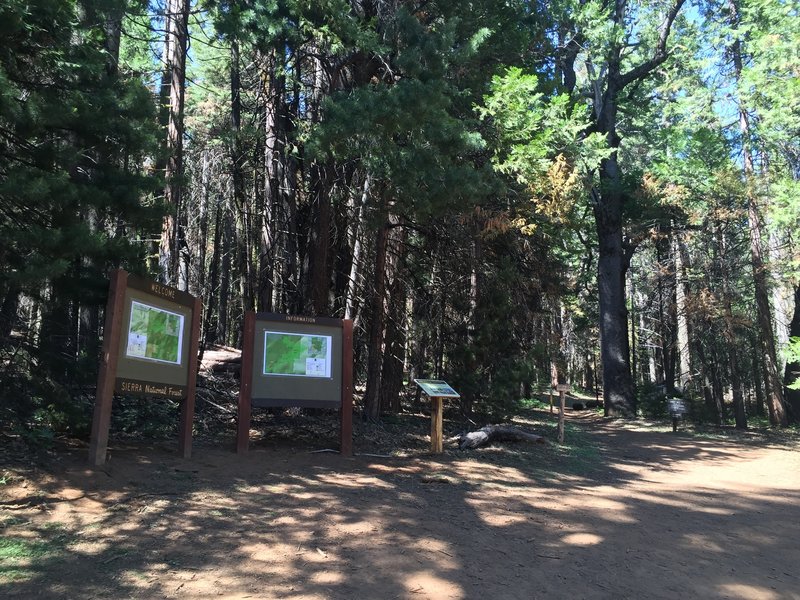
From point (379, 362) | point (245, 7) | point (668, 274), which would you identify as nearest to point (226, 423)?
point (379, 362)

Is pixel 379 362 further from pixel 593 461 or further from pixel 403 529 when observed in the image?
pixel 403 529

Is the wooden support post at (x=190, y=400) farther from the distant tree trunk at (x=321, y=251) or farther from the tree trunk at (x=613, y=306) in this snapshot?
the tree trunk at (x=613, y=306)

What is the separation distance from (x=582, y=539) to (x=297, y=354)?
504 centimetres

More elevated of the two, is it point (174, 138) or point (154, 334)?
point (174, 138)

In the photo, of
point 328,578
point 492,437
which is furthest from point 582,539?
point 492,437

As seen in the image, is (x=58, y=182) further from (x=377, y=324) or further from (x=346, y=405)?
(x=377, y=324)

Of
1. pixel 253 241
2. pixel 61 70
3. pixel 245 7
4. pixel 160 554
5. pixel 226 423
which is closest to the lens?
pixel 160 554

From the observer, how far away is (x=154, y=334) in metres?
7.79

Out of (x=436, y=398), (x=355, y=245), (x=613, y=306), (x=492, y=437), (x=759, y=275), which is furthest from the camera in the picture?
(x=613, y=306)

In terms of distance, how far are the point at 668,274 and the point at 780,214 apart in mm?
7627

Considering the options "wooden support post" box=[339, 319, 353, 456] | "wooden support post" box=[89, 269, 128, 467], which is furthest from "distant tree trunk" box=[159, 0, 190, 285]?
"wooden support post" box=[339, 319, 353, 456]

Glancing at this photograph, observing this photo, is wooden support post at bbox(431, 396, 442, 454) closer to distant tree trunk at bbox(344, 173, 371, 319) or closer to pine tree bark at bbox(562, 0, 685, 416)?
distant tree trunk at bbox(344, 173, 371, 319)

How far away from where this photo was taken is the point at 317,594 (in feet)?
14.0

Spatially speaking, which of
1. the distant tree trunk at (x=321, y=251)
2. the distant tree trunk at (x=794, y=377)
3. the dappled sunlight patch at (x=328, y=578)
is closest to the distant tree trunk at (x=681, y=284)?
the distant tree trunk at (x=794, y=377)
